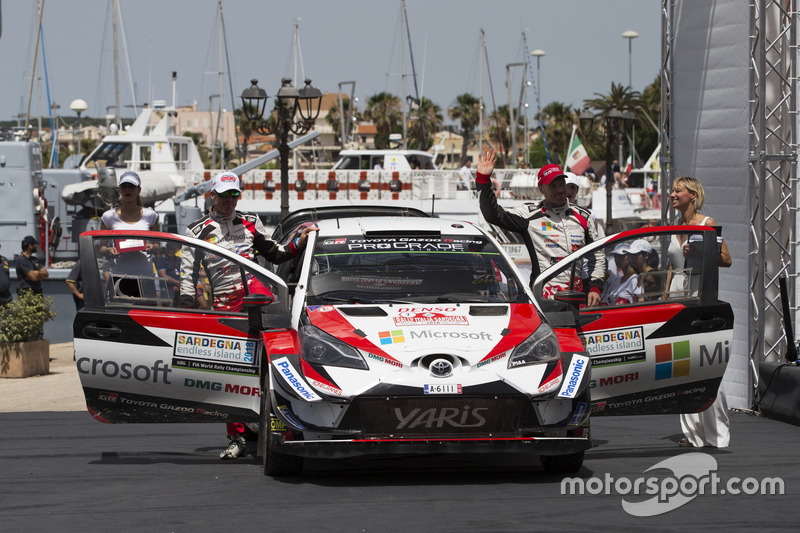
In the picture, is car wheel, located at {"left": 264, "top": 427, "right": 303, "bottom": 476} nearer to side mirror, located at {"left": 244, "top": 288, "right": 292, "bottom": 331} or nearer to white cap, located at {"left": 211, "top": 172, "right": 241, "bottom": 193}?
side mirror, located at {"left": 244, "top": 288, "right": 292, "bottom": 331}

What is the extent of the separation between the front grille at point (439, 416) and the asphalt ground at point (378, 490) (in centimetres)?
31

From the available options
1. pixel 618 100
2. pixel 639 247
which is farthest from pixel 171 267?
pixel 618 100

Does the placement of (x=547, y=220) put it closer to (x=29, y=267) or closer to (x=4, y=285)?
(x=4, y=285)

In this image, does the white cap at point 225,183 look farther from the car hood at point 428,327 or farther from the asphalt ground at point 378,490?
A: the asphalt ground at point 378,490

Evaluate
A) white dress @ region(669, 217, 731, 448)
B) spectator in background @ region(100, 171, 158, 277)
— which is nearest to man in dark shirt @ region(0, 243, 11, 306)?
spectator in background @ region(100, 171, 158, 277)

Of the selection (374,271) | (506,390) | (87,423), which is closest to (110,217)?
(87,423)

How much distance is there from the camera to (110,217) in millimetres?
9414

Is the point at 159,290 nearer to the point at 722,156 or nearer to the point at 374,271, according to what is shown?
the point at 374,271

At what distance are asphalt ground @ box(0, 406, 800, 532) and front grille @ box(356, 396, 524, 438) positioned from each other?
31 cm

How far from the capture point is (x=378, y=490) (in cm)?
638

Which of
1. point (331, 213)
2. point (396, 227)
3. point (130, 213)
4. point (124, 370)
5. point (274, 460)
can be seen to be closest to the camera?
point (274, 460)

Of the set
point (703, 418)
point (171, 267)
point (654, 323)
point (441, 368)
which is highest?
point (171, 267)

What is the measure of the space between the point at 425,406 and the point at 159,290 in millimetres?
2019

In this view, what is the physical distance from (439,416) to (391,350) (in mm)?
446
